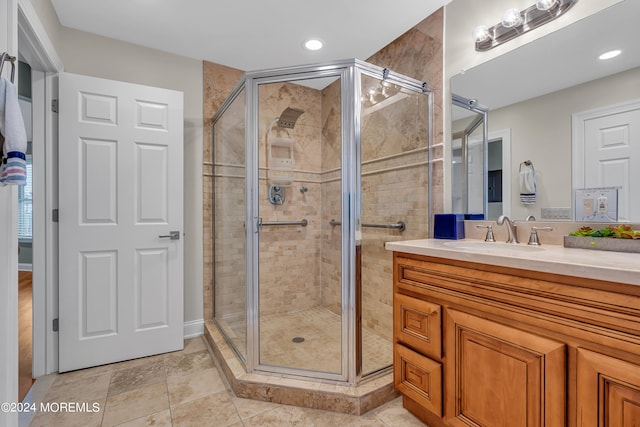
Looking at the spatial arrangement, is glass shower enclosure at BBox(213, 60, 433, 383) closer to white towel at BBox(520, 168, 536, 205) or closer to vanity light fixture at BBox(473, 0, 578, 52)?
vanity light fixture at BBox(473, 0, 578, 52)

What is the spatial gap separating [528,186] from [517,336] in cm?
87

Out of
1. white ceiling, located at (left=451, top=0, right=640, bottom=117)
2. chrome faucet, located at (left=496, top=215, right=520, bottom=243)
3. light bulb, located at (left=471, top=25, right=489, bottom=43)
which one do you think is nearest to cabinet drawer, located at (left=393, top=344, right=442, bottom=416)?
chrome faucet, located at (left=496, top=215, right=520, bottom=243)

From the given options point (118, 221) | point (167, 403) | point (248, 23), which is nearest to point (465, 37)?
point (248, 23)

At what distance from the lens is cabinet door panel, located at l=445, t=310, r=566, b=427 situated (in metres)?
0.98

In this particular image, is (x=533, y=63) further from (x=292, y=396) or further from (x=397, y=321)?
(x=292, y=396)

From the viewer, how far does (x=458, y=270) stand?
127 centimetres

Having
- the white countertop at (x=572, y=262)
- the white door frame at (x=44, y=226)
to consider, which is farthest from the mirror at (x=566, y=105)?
the white door frame at (x=44, y=226)

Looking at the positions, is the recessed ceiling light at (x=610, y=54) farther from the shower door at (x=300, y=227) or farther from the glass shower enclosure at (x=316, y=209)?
the shower door at (x=300, y=227)

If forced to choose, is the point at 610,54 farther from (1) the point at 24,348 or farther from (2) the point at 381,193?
(1) the point at 24,348

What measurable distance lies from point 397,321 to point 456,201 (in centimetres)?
89

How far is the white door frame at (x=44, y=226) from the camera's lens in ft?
6.40

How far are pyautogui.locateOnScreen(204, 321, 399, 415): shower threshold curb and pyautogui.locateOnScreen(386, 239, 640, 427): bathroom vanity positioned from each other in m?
0.16

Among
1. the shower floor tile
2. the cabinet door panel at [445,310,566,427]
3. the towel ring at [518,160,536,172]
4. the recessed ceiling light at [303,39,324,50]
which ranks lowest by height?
the shower floor tile

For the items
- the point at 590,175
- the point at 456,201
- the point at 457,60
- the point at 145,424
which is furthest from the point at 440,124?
the point at 145,424
